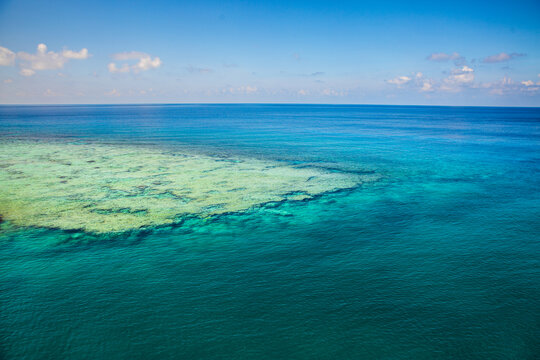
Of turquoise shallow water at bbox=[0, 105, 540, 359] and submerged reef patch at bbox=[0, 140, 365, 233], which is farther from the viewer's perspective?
submerged reef patch at bbox=[0, 140, 365, 233]

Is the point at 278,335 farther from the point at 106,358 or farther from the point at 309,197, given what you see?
the point at 309,197

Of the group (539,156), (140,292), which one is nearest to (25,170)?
(140,292)

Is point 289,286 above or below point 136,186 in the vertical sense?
below

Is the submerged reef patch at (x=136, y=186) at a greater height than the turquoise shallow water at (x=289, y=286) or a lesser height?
greater

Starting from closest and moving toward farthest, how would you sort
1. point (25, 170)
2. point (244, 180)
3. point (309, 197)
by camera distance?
1. point (309, 197)
2. point (244, 180)
3. point (25, 170)

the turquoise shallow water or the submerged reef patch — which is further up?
the submerged reef patch

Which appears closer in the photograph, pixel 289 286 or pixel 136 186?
pixel 289 286

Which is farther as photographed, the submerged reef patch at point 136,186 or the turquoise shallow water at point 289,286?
the submerged reef patch at point 136,186

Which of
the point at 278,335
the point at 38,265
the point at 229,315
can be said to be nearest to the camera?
the point at 278,335
